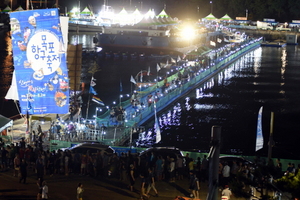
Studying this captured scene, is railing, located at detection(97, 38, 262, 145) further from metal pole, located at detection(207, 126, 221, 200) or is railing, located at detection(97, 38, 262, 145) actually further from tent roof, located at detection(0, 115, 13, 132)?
metal pole, located at detection(207, 126, 221, 200)

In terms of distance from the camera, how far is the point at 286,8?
137 meters

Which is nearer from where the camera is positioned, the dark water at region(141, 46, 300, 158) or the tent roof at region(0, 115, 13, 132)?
the tent roof at region(0, 115, 13, 132)

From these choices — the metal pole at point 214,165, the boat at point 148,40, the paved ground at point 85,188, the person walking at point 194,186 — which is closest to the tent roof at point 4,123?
the paved ground at point 85,188

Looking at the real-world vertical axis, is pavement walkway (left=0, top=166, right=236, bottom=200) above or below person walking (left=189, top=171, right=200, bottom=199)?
below

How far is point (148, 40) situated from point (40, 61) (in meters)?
63.6

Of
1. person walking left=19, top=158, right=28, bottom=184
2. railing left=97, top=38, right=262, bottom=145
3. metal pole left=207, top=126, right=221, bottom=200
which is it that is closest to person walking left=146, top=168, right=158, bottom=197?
person walking left=19, top=158, right=28, bottom=184

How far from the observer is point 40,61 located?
2406 cm

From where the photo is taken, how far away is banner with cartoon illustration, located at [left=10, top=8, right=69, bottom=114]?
2352 centimetres

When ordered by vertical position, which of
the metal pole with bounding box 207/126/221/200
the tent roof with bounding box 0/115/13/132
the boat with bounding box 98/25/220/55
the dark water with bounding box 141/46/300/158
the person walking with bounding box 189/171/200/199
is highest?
the boat with bounding box 98/25/220/55

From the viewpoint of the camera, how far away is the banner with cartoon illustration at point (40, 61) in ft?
77.2

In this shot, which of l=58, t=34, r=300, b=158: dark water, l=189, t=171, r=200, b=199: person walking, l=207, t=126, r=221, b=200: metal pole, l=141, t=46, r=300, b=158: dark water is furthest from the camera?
l=58, t=34, r=300, b=158: dark water

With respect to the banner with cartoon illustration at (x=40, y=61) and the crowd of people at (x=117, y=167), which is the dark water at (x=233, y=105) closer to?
the banner with cartoon illustration at (x=40, y=61)

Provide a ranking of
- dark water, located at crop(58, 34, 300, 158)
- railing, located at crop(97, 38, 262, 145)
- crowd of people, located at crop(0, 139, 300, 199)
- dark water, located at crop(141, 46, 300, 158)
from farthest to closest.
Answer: dark water, located at crop(58, 34, 300, 158), dark water, located at crop(141, 46, 300, 158), railing, located at crop(97, 38, 262, 145), crowd of people, located at crop(0, 139, 300, 199)

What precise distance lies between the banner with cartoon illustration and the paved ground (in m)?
5.64
